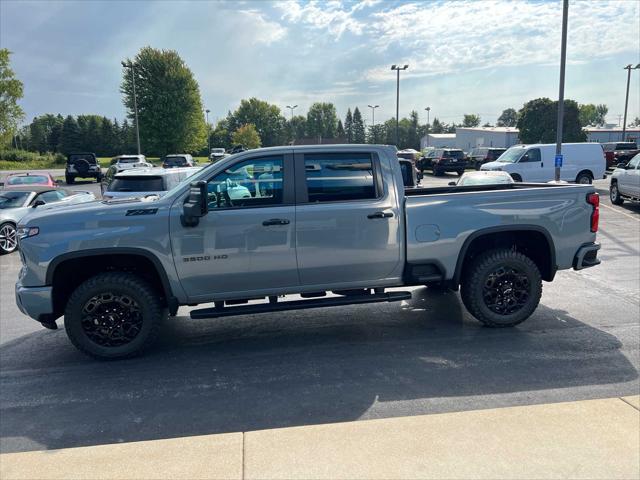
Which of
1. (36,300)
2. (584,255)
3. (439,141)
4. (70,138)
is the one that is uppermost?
(70,138)

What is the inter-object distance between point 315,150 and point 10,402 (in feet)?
11.5

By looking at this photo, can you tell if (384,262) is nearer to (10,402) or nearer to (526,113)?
(10,402)

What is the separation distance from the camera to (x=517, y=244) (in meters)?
5.74

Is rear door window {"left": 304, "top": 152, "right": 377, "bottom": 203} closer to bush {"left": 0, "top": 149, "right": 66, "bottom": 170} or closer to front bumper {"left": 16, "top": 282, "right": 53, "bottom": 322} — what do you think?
front bumper {"left": 16, "top": 282, "right": 53, "bottom": 322}

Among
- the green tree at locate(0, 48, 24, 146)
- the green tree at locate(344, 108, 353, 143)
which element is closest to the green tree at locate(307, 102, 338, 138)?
the green tree at locate(344, 108, 353, 143)

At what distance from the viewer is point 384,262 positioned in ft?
16.8

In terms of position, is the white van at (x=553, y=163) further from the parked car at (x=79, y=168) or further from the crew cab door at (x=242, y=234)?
the parked car at (x=79, y=168)

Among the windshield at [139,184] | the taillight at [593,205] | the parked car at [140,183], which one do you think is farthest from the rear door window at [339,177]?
the windshield at [139,184]

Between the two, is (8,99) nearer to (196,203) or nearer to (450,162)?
(450,162)

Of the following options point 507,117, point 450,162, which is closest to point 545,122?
point 450,162

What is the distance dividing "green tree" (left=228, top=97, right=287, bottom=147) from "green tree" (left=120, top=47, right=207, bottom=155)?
51.6 metres

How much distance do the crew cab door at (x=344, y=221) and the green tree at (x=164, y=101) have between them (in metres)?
61.6

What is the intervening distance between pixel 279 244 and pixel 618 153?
1556 inches

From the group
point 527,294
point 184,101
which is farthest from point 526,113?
point 527,294
